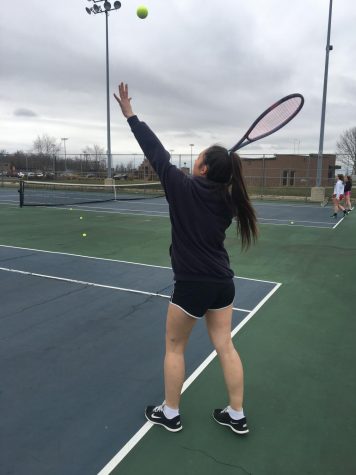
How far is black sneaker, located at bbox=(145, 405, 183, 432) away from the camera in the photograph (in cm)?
259

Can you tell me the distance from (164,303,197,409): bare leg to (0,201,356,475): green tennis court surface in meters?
0.34

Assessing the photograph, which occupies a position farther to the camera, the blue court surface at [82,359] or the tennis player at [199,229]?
the blue court surface at [82,359]

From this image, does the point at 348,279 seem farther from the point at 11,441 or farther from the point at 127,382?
the point at 11,441

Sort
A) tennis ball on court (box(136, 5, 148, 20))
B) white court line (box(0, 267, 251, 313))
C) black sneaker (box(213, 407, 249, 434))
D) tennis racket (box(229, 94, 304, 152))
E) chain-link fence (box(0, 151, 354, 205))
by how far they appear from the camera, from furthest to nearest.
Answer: chain-link fence (box(0, 151, 354, 205)) → tennis ball on court (box(136, 5, 148, 20)) → white court line (box(0, 267, 251, 313)) → tennis racket (box(229, 94, 304, 152)) → black sneaker (box(213, 407, 249, 434))

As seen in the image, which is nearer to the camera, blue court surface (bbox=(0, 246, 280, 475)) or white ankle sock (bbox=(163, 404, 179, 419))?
blue court surface (bbox=(0, 246, 280, 475))

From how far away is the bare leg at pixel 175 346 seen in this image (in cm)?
234

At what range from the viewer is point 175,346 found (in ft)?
7.98

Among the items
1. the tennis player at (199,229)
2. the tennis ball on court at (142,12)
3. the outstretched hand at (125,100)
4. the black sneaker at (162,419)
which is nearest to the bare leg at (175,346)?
the tennis player at (199,229)

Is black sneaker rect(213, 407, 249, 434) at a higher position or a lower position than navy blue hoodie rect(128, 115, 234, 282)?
lower

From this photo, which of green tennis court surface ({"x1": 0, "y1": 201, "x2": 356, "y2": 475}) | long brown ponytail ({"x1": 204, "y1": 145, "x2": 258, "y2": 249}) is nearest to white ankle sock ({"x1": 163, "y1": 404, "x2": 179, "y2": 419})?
green tennis court surface ({"x1": 0, "y1": 201, "x2": 356, "y2": 475})

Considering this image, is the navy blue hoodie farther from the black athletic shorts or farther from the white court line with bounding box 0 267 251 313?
the white court line with bounding box 0 267 251 313

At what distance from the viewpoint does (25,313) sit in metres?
4.56

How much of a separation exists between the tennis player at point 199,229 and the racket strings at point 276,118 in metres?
1.01

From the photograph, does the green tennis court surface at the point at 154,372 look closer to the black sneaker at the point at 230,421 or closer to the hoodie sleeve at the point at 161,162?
the black sneaker at the point at 230,421
